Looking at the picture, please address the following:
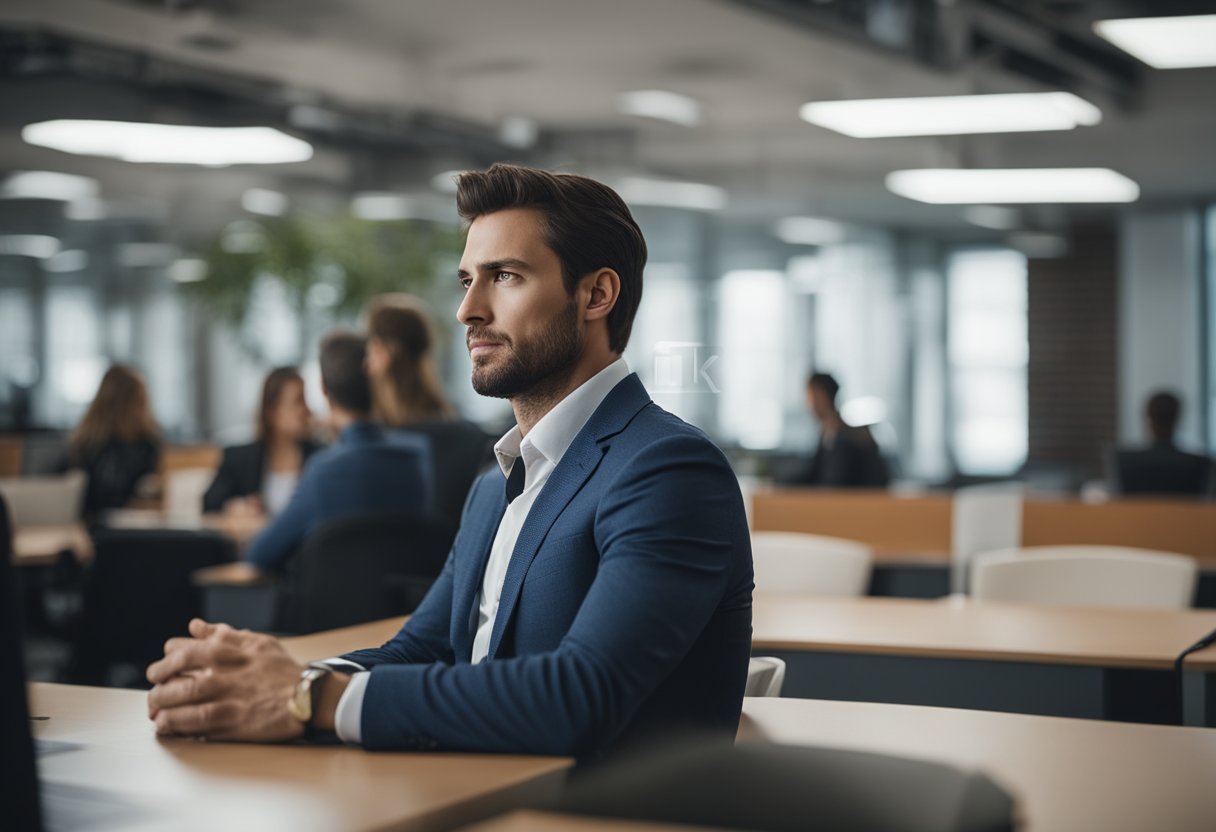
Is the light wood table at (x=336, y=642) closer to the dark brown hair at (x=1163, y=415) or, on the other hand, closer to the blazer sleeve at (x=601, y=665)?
the blazer sleeve at (x=601, y=665)

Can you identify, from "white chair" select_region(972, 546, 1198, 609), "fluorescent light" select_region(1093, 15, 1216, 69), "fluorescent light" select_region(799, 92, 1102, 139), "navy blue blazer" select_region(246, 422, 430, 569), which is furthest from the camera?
"fluorescent light" select_region(799, 92, 1102, 139)

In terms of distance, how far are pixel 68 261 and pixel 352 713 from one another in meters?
11.0

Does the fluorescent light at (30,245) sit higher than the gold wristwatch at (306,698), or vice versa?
the fluorescent light at (30,245)

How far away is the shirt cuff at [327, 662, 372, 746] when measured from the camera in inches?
65.6

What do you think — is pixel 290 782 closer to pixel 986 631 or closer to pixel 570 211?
pixel 570 211

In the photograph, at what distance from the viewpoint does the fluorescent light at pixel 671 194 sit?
9852 millimetres

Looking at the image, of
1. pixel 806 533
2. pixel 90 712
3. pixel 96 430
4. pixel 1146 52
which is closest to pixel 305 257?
pixel 96 430

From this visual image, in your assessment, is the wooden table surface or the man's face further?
the wooden table surface

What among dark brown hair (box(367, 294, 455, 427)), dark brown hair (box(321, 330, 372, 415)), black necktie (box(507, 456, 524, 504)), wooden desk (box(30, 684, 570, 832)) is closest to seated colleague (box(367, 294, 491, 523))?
dark brown hair (box(367, 294, 455, 427))

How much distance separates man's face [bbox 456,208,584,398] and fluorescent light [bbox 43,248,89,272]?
1067 cm

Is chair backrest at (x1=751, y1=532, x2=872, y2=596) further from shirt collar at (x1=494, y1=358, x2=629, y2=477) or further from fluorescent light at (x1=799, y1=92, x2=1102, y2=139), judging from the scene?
fluorescent light at (x1=799, y1=92, x2=1102, y2=139)

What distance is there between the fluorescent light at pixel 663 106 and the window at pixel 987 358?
457 cm

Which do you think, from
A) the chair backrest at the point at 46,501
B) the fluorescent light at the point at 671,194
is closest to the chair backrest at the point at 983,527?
the chair backrest at the point at 46,501

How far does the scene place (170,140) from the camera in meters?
6.96
